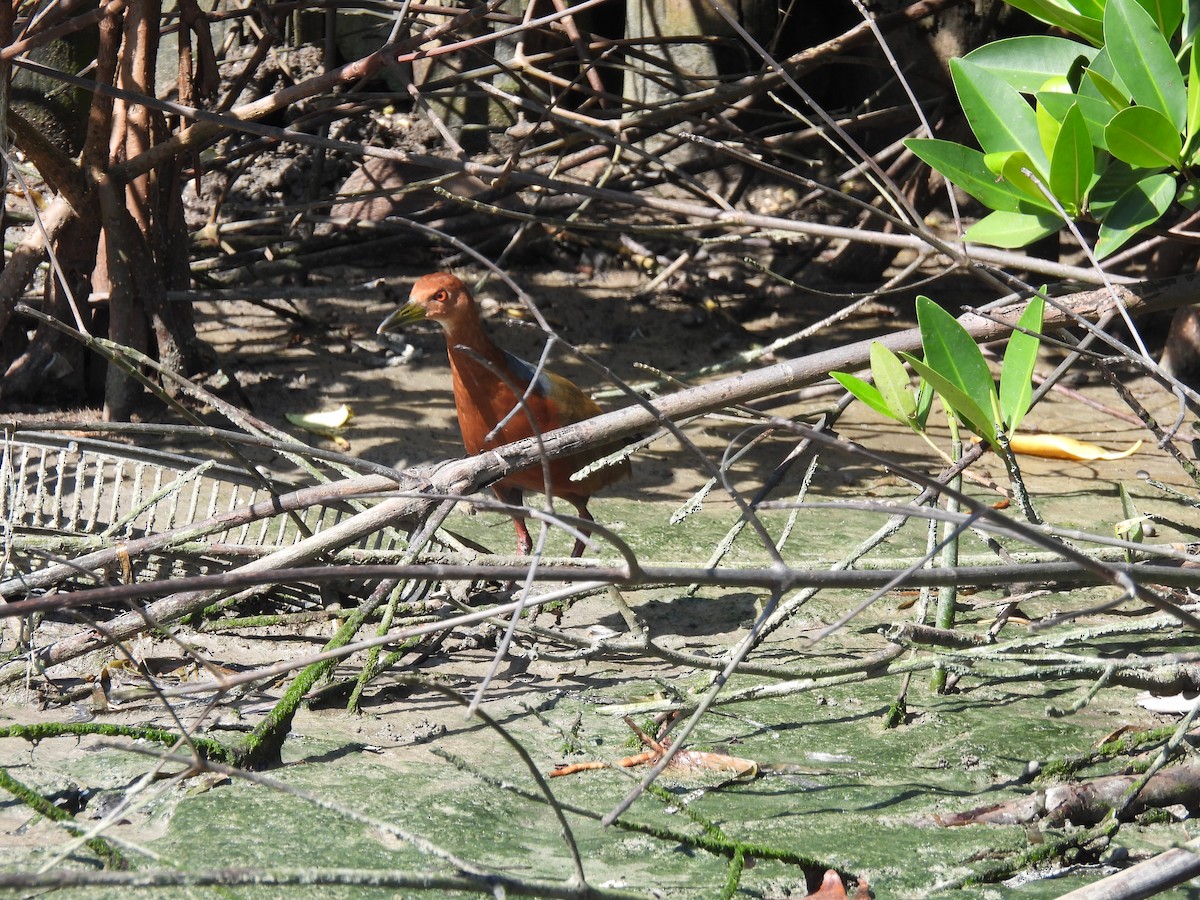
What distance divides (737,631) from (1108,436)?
2.81 meters

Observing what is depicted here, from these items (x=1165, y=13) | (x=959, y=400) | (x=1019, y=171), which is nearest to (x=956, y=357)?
(x=959, y=400)

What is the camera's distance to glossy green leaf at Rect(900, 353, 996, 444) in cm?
186

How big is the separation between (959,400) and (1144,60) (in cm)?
76

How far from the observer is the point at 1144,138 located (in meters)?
2.12

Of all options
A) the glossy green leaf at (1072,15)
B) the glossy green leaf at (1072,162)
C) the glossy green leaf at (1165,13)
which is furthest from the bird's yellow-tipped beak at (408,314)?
the glossy green leaf at (1165,13)

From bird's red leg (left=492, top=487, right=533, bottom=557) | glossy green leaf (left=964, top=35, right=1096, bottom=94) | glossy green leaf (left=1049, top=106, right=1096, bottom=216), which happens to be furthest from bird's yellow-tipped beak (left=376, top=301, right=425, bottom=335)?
glossy green leaf (left=1049, top=106, right=1096, bottom=216)

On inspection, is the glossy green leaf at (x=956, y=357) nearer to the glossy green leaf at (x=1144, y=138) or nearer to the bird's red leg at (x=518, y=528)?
the glossy green leaf at (x=1144, y=138)

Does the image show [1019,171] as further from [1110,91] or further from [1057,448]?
[1057,448]

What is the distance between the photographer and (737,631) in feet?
12.0

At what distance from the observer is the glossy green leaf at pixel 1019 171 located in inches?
88.0

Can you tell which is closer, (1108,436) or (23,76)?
(23,76)

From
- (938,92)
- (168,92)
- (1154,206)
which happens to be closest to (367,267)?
(168,92)

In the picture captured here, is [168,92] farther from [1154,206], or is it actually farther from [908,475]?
[908,475]

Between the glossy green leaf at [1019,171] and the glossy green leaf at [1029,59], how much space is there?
0.29 m
